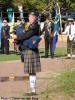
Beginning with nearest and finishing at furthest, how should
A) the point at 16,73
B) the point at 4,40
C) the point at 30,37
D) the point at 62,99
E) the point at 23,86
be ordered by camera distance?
the point at 62,99, the point at 30,37, the point at 23,86, the point at 16,73, the point at 4,40

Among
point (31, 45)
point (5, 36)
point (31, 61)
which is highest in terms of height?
point (31, 45)

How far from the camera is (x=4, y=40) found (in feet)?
63.2

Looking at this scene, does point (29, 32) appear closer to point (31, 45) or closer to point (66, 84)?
point (31, 45)

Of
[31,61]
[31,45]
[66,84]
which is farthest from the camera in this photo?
[31,61]

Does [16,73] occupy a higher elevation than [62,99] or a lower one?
lower

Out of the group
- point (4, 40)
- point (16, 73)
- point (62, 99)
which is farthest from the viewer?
point (4, 40)

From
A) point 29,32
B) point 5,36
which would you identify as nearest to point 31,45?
point 29,32

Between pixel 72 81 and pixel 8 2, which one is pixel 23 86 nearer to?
pixel 72 81

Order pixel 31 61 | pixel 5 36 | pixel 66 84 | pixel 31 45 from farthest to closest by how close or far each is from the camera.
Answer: pixel 5 36 → pixel 31 61 → pixel 31 45 → pixel 66 84

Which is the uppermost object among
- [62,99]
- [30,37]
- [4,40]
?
[30,37]

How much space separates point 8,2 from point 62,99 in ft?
138

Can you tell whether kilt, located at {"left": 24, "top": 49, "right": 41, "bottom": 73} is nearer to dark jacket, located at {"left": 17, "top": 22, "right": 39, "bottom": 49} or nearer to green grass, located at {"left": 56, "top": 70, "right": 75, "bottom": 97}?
dark jacket, located at {"left": 17, "top": 22, "right": 39, "bottom": 49}

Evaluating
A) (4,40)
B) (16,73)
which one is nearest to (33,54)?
(16,73)

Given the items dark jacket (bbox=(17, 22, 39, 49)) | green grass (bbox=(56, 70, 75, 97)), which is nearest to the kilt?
dark jacket (bbox=(17, 22, 39, 49))
